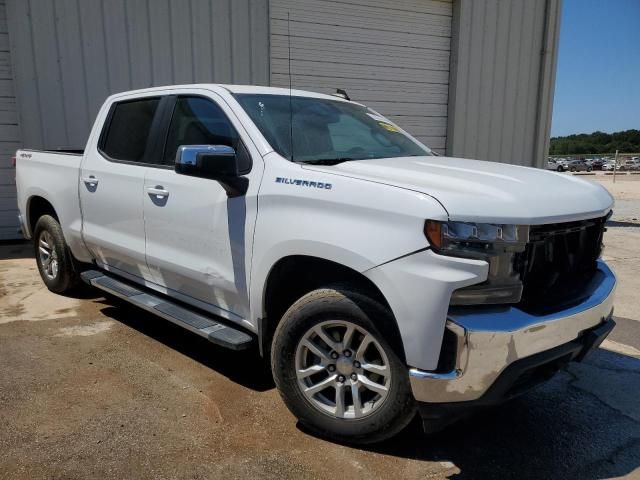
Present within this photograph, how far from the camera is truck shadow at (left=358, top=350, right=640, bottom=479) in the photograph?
2637 mm

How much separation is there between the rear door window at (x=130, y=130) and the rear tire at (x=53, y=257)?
1148mm

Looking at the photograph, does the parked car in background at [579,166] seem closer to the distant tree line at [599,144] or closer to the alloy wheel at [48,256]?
the distant tree line at [599,144]

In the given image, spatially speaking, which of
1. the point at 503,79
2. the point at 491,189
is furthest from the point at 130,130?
the point at 503,79

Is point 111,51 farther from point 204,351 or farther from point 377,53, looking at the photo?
point 204,351

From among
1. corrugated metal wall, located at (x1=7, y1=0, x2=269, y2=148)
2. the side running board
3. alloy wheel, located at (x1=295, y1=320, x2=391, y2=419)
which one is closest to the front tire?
alloy wheel, located at (x1=295, y1=320, x2=391, y2=419)

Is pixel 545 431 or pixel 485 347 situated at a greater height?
pixel 485 347

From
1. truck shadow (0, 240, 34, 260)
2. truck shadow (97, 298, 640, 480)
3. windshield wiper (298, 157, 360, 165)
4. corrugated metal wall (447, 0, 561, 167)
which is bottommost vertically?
truck shadow (0, 240, 34, 260)

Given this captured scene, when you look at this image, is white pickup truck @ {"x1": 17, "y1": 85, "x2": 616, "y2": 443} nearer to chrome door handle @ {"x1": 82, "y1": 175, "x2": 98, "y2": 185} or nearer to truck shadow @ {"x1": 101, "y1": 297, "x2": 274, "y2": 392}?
chrome door handle @ {"x1": 82, "y1": 175, "x2": 98, "y2": 185}

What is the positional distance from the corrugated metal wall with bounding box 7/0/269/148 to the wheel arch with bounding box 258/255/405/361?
245 inches

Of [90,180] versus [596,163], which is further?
[596,163]

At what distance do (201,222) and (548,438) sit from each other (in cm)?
232

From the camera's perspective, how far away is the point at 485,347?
86.3 inches

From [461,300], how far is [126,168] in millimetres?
2822

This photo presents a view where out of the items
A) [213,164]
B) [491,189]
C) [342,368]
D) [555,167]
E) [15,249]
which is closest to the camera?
[491,189]
